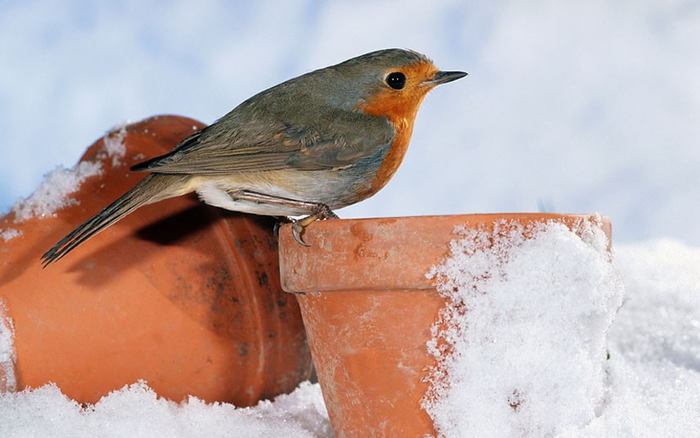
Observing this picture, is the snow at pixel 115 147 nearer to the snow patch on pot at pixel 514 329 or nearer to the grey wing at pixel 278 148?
the grey wing at pixel 278 148

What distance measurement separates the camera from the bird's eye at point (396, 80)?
7.11 ft

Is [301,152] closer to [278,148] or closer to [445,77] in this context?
[278,148]

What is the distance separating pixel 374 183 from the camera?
6.82 feet

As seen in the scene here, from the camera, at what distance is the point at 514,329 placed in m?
1.69

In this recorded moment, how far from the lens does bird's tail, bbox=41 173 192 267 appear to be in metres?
1.93

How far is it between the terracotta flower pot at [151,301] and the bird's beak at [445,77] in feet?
2.25

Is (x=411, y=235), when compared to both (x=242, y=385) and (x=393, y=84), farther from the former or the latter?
(x=242, y=385)

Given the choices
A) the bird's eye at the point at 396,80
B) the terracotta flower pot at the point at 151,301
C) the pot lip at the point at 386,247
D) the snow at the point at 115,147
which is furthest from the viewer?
the snow at the point at 115,147

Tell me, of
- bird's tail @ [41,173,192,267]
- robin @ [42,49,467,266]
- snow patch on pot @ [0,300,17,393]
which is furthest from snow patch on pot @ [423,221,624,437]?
snow patch on pot @ [0,300,17,393]

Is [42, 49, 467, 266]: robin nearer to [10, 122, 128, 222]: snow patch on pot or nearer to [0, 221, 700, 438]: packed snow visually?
[10, 122, 128, 222]: snow patch on pot

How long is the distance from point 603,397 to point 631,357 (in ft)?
1.71

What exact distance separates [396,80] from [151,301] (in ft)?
3.12

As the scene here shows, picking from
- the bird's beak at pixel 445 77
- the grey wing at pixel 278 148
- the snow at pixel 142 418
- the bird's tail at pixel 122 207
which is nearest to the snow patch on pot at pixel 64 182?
the bird's tail at pixel 122 207

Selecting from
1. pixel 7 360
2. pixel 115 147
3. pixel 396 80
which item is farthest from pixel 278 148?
pixel 7 360
